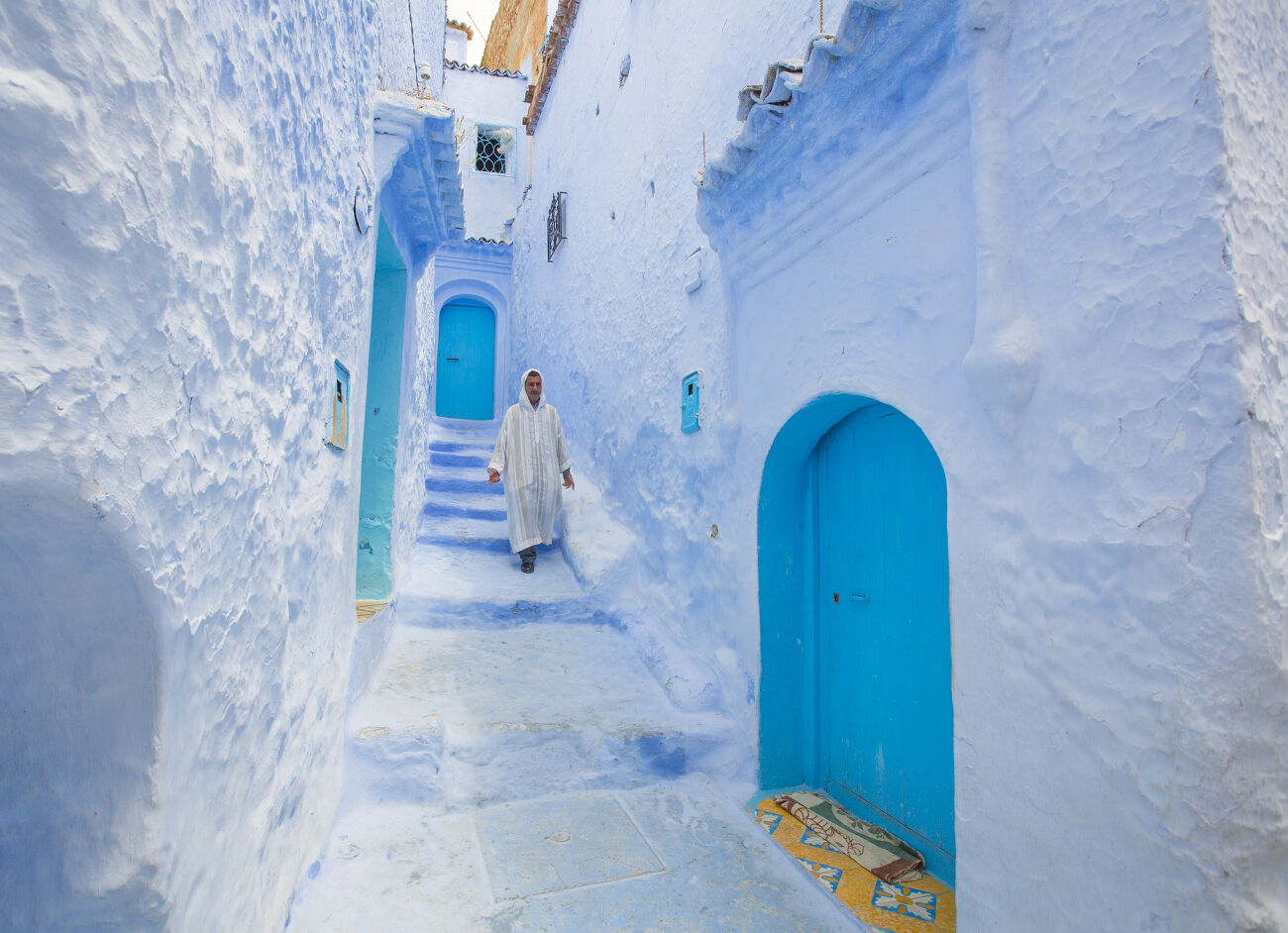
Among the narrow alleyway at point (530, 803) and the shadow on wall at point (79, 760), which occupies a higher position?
the shadow on wall at point (79, 760)

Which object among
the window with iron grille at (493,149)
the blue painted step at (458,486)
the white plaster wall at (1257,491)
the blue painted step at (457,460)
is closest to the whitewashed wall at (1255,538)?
the white plaster wall at (1257,491)

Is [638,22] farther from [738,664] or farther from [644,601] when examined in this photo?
[738,664]

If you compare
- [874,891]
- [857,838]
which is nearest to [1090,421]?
[874,891]

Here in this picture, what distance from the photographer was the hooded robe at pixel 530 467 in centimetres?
541

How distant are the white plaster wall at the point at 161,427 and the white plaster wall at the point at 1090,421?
5.90ft

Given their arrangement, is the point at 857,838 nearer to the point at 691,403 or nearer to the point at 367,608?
the point at 691,403

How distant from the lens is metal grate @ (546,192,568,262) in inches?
293

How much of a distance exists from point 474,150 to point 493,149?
1.08ft

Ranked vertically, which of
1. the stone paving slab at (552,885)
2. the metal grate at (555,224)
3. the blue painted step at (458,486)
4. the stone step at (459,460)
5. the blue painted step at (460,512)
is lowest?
the stone paving slab at (552,885)

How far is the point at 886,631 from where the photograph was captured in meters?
2.76

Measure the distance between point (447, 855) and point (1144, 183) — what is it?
2808 mm

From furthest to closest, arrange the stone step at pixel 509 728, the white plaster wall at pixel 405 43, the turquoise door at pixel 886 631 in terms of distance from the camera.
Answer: the white plaster wall at pixel 405 43 < the stone step at pixel 509 728 < the turquoise door at pixel 886 631

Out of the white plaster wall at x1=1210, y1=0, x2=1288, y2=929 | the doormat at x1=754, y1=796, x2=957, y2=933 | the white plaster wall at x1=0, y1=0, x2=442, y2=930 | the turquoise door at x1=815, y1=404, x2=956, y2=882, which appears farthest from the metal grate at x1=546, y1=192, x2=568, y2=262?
the white plaster wall at x1=1210, y1=0, x2=1288, y2=929

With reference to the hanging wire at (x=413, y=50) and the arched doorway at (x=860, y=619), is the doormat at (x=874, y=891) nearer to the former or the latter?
the arched doorway at (x=860, y=619)
